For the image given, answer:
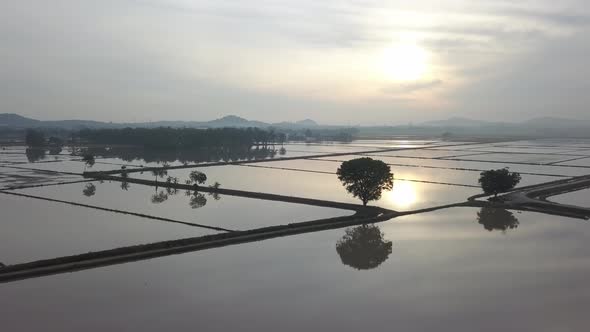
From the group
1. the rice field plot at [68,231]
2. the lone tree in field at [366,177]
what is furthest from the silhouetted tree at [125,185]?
the lone tree in field at [366,177]

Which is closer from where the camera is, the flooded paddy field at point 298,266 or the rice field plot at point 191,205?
the flooded paddy field at point 298,266

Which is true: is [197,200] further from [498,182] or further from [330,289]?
[498,182]

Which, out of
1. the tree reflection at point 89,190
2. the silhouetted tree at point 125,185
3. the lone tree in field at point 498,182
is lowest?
the tree reflection at point 89,190

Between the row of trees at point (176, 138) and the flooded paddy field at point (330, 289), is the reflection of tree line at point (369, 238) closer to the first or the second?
the flooded paddy field at point (330, 289)

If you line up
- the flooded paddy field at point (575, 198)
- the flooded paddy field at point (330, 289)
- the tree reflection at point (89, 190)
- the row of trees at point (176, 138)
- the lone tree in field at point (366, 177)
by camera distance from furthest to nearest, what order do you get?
1. the row of trees at point (176, 138)
2. the tree reflection at point (89, 190)
3. the flooded paddy field at point (575, 198)
4. the lone tree in field at point (366, 177)
5. the flooded paddy field at point (330, 289)

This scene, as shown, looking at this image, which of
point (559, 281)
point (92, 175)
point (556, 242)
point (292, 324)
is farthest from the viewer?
point (92, 175)

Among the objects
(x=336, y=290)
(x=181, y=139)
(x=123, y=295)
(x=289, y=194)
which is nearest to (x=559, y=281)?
(x=336, y=290)

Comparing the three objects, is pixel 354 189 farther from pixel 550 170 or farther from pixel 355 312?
pixel 550 170

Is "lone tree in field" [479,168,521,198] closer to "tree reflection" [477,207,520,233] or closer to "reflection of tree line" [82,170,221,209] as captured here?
"tree reflection" [477,207,520,233]
